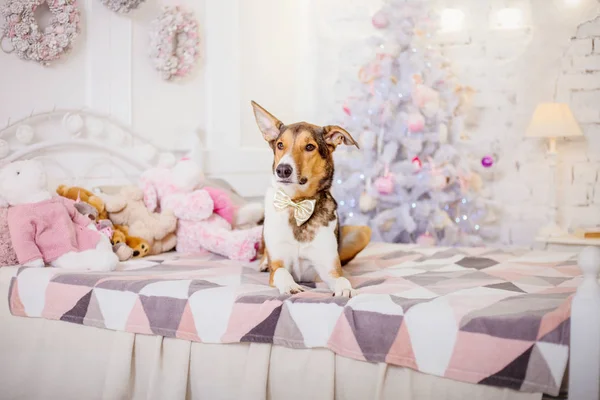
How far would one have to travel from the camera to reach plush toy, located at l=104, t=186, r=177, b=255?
9.76 feet

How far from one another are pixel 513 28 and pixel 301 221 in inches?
130

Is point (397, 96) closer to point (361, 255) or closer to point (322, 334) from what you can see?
point (361, 255)

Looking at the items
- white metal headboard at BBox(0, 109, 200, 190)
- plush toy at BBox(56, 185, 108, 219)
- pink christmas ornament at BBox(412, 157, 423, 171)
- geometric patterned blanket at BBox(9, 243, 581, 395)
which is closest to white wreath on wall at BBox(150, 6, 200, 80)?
white metal headboard at BBox(0, 109, 200, 190)

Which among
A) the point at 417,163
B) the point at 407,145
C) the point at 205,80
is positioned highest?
the point at 205,80

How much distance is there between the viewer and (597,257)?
1698mm

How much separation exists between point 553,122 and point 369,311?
10.0ft

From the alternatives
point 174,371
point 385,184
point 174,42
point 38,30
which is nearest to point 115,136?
point 38,30

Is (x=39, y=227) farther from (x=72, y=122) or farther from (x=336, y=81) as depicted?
(x=336, y=81)

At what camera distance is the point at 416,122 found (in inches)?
167

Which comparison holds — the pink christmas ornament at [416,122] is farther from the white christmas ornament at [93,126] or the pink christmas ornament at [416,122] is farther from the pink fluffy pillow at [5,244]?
the pink fluffy pillow at [5,244]

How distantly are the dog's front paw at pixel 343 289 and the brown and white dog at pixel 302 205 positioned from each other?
11 cm

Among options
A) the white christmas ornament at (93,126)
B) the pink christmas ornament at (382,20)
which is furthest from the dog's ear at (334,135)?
the pink christmas ornament at (382,20)

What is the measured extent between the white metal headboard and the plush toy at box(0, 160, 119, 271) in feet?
0.97

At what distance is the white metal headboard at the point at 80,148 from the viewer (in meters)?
2.93
